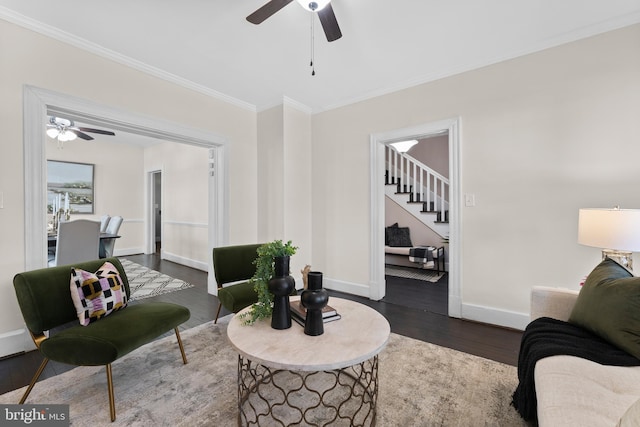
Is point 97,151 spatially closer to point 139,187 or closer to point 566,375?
point 139,187

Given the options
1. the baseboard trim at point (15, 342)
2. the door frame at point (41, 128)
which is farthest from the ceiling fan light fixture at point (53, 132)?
the baseboard trim at point (15, 342)

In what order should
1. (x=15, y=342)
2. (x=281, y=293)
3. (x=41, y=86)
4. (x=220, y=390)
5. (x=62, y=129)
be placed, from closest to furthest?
(x=281, y=293), (x=220, y=390), (x=15, y=342), (x=41, y=86), (x=62, y=129)

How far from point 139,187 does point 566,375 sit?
7.73 metres

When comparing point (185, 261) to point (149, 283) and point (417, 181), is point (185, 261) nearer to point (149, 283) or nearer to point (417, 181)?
point (149, 283)

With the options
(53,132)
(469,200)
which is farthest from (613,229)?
(53,132)

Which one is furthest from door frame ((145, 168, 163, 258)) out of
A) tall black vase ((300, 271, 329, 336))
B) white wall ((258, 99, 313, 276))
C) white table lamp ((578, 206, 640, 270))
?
white table lamp ((578, 206, 640, 270))

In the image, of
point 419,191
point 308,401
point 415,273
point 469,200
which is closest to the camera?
point 308,401

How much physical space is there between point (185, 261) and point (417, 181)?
4.98 m

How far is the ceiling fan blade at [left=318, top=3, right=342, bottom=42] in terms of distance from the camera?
1.82 meters

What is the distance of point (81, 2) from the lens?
2.03m

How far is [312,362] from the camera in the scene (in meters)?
1.19

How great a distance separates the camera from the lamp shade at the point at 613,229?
5.63 feet

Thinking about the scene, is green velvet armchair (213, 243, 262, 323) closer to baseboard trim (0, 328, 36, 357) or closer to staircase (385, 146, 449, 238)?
baseboard trim (0, 328, 36, 357)

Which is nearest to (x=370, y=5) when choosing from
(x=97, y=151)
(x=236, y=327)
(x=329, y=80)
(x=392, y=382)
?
(x=329, y=80)
